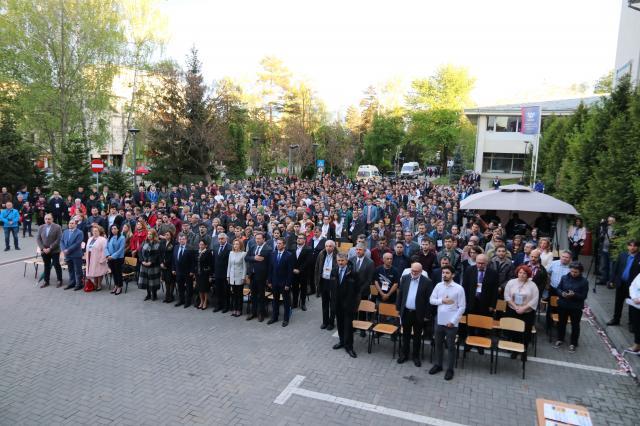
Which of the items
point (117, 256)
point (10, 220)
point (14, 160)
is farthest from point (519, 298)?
point (14, 160)

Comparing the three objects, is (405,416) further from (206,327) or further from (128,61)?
(128,61)

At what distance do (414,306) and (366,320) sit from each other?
65.9 inches

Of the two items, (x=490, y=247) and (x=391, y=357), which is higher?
(x=490, y=247)

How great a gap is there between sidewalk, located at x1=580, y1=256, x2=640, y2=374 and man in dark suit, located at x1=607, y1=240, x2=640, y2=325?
0.90 feet

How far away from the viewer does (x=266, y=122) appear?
163 ft

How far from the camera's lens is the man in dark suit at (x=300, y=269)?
32.0 feet

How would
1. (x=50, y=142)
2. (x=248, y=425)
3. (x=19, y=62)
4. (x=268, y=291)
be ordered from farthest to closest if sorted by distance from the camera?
1. (x=50, y=142)
2. (x=19, y=62)
3. (x=268, y=291)
4. (x=248, y=425)

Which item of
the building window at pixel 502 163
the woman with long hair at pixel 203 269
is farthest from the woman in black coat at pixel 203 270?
the building window at pixel 502 163

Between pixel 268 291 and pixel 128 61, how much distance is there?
2525cm

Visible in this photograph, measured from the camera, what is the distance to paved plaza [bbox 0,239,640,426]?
19.4 ft

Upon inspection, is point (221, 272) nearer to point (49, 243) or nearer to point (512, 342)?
point (49, 243)

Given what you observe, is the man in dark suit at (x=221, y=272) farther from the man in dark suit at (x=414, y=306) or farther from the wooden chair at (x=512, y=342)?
the wooden chair at (x=512, y=342)

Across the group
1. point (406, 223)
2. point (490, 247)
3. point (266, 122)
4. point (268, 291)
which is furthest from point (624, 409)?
point (266, 122)

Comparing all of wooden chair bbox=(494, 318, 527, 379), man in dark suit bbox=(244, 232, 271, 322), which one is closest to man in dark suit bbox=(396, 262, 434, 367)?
wooden chair bbox=(494, 318, 527, 379)
